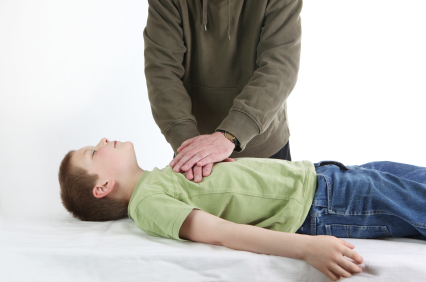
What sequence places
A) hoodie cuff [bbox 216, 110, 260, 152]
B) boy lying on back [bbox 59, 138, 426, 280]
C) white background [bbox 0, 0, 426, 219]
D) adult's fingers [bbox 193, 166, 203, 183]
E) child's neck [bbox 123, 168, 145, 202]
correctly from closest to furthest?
boy lying on back [bbox 59, 138, 426, 280]
adult's fingers [bbox 193, 166, 203, 183]
hoodie cuff [bbox 216, 110, 260, 152]
child's neck [bbox 123, 168, 145, 202]
white background [bbox 0, 0, 426, 219]

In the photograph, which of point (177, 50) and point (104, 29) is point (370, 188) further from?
point (104, 29)

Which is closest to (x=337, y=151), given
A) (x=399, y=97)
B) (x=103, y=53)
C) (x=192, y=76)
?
(x=399, y=97)

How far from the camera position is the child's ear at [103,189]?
1.44m

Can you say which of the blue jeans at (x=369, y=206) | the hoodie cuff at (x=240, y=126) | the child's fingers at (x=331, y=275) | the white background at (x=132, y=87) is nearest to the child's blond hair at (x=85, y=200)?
the white background at (x=132, y=87)

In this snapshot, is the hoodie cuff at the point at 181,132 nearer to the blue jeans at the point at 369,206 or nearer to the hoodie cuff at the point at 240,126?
the hoodie cuff at the point at 240,126

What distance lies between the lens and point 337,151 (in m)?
3.00

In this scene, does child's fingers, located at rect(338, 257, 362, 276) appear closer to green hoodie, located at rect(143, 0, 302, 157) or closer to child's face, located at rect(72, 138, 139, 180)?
green hoodie, located at rect(143, 0, 302, 157)

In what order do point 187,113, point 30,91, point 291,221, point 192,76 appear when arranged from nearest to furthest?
1. point 291,221
2. point 187,113
3. point 192,76
4. point 30,91

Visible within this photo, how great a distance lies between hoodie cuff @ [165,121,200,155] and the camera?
1506mm

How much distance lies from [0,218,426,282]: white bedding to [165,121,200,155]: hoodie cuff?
18.6 inches

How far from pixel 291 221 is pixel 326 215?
0.43 ft

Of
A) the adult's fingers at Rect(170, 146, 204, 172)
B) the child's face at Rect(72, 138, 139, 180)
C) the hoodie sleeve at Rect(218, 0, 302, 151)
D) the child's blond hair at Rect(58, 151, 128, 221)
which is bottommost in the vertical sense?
the child's blond hair at Rect(58, 151, 128, 221)

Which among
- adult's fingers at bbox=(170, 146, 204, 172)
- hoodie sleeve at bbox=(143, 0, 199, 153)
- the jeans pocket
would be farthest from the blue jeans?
hoodie sleeve at bbox=(143, 0, 199, 153)

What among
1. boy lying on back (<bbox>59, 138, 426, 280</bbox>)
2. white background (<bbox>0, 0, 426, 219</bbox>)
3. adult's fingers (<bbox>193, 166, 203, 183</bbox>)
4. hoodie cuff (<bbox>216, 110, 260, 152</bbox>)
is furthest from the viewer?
white background (<bbox>0, 0, 426, 219</bbox>)
